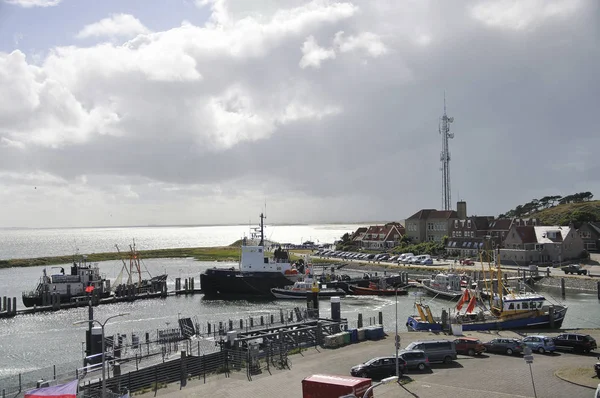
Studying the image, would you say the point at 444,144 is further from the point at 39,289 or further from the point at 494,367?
the point at 494,367

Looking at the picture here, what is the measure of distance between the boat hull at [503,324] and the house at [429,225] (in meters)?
75.6

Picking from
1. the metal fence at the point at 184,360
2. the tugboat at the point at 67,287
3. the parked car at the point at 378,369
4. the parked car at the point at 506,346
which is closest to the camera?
the metal fence at the point at 184,360

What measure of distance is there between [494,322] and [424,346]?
15.5 meters

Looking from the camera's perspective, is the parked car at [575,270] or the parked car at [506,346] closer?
the parked car at [506,346]

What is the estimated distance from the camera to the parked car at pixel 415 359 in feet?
87.5

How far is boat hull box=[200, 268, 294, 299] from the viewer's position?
72812 mm

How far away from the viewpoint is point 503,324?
41.8 m

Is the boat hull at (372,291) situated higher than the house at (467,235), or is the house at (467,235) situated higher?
the house at (467,235)

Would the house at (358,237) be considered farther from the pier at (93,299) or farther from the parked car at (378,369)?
the parked car at (378,369)

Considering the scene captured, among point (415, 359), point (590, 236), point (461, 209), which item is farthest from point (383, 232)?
point (415, 359)

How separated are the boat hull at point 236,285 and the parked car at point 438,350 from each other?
45.7 meters

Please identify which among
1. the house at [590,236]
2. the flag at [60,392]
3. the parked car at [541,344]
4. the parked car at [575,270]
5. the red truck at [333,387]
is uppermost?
the house at [590,236]

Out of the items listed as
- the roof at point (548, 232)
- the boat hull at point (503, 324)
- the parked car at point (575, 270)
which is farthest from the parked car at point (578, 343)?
the roof at point (548, 232)

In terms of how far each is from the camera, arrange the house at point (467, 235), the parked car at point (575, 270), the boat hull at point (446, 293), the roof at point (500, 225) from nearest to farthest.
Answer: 1. the boat hull at point (446, 293)
2. the parked car at point (575, 270)
3. the house at point (467, 235)
4. the roof at point (500, 225)
